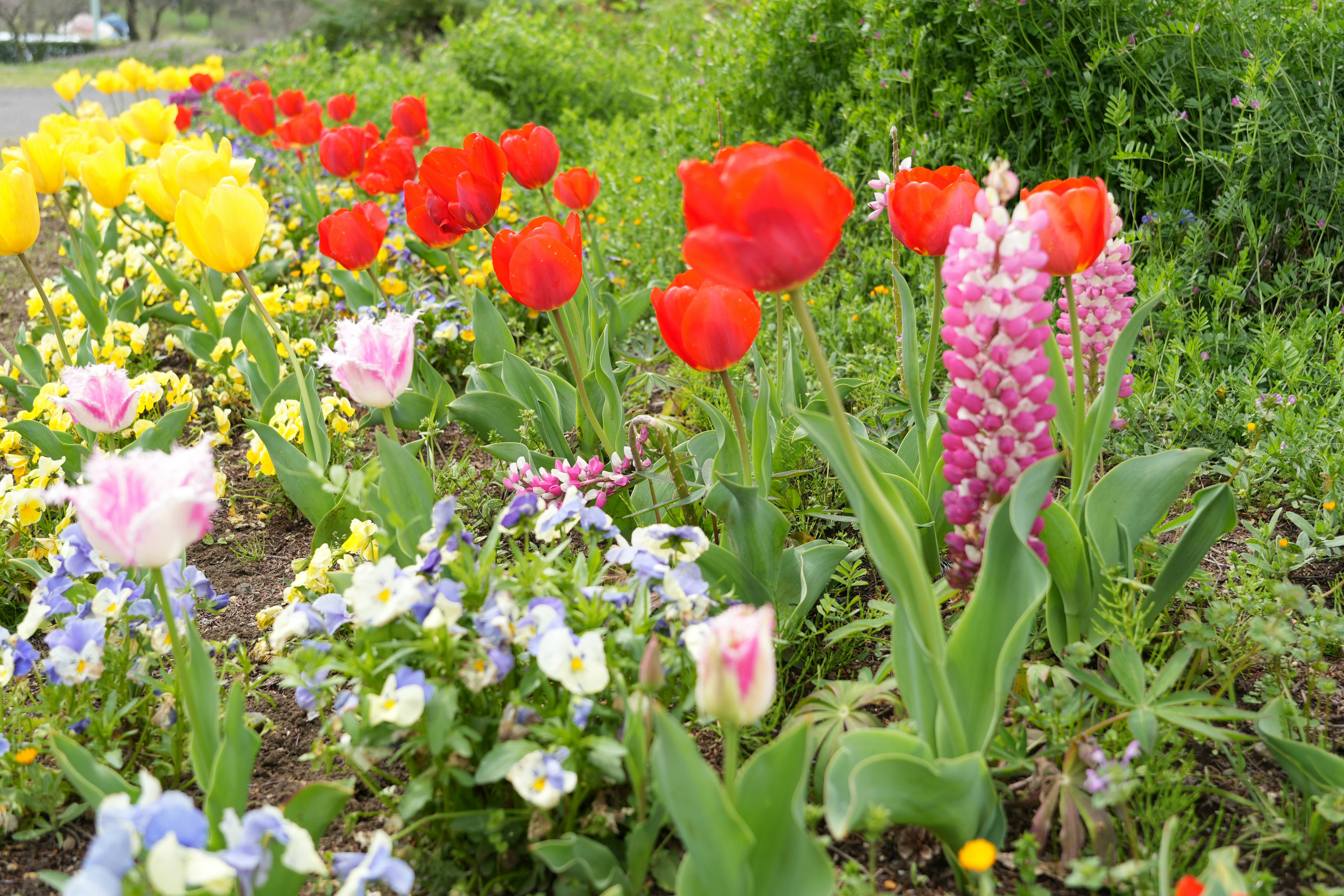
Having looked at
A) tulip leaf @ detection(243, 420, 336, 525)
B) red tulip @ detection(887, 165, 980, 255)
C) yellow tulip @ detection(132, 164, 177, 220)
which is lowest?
tulip leaf @ detection(243, 420, 336, 525)

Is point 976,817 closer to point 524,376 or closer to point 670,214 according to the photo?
point 524,376

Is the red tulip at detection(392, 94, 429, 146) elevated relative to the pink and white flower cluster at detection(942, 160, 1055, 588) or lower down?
lower down

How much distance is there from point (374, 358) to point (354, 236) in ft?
3.01

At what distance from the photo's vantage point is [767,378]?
172 cm

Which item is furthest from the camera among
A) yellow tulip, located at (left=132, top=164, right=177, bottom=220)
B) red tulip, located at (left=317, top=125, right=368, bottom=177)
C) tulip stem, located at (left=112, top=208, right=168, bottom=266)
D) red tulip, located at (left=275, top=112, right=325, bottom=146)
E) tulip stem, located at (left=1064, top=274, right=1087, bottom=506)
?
red tulip, located at (left=275, top=112, right=325, bottom=146)

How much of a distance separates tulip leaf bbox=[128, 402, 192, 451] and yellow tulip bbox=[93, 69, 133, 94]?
13.6 ft

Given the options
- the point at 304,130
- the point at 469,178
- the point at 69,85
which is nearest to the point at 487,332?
the point at 469,178

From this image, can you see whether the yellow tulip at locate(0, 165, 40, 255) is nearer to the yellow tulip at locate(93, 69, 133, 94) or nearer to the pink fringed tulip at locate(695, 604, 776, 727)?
the pink fringed tulip at locate(695, 604, 776, 727)

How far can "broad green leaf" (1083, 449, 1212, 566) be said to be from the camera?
1.50m

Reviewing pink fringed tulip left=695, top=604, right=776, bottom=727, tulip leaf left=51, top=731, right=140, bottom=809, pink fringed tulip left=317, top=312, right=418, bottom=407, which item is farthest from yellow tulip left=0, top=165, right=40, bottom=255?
pink fringed tulip left=695, top=604, right=776, bottom=727

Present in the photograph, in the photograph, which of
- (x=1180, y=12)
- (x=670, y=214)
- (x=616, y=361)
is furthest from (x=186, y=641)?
(x=1180, y=12)

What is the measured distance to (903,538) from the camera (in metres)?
1.14

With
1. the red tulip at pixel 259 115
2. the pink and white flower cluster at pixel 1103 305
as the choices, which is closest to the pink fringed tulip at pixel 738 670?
the pink and white flower cluster at pixel 1103 305

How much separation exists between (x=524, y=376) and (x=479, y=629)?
1.10m
